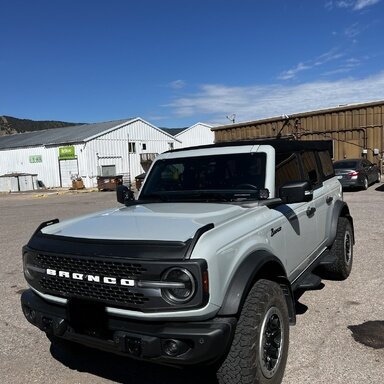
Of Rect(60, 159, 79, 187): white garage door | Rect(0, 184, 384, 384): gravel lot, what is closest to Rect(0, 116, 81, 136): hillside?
Rect(60, 159, 79, 187): white garage door

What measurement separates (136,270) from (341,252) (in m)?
3.70

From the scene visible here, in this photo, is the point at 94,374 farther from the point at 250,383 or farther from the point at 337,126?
the point at 337,126

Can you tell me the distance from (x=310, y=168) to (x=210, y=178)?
157 cm

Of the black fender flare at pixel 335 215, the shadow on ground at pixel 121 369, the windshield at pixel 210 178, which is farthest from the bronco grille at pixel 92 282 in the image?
the black fender flare at pixel 335 215

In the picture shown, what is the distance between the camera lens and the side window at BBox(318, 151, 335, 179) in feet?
19.0

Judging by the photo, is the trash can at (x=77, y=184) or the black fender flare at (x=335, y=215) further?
the trash can at (x=77, y=184)

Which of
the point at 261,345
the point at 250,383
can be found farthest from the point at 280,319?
the point at 250,383

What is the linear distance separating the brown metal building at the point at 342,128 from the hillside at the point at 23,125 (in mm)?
80294

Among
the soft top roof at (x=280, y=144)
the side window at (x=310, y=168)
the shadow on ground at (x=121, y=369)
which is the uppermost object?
the soft top roof at (x=280, y=144)

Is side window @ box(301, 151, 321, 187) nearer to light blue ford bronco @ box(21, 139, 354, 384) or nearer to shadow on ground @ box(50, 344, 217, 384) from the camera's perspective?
light blue ford bronco @ box(21, 139, 354, 384)

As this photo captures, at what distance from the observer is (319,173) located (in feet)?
18.1

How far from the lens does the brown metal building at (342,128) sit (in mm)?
27344

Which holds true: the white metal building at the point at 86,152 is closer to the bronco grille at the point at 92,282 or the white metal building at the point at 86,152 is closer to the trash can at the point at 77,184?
the trash can at the point at 77,184

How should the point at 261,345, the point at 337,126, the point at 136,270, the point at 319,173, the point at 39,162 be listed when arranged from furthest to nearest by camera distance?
the point at 39,162 < the point at 337,126 < the point at 319,173 < the point at 261,345 < the point at 136,270
